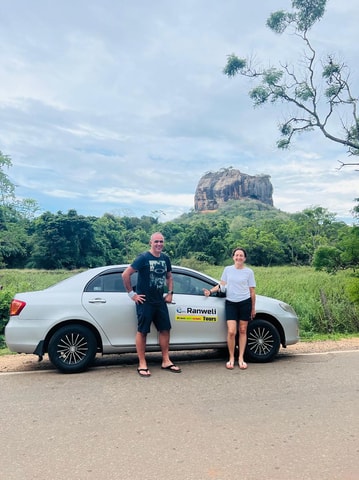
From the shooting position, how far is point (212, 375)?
5461 mm

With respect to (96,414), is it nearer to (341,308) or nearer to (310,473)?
(310,473)

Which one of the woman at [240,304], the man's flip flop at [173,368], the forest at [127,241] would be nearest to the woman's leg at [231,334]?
the woman at [240,304]

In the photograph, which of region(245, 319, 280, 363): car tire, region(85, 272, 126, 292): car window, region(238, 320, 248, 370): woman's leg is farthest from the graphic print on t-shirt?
region(245, 319, 280, 363): car tire

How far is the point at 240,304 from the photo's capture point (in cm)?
580

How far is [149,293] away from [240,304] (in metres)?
1.33

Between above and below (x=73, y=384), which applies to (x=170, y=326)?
above

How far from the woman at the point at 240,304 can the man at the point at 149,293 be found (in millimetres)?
873

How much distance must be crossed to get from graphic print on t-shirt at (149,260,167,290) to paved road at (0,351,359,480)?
122 centimetres

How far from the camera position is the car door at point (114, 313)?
222 inches

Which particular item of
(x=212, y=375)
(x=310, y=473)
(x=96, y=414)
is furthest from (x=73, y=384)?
(x=310, y=473)

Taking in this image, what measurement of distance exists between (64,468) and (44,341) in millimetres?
2588

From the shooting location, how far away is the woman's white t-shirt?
5793 millimetres

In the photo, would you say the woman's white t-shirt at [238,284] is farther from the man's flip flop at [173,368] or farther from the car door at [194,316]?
the man's flip flop at [173,368]

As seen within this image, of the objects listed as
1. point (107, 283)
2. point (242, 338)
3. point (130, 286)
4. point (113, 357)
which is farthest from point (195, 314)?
point (113, 357)
